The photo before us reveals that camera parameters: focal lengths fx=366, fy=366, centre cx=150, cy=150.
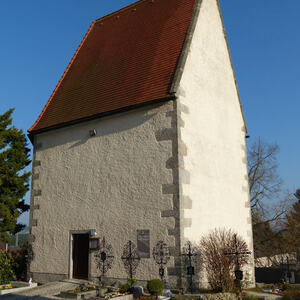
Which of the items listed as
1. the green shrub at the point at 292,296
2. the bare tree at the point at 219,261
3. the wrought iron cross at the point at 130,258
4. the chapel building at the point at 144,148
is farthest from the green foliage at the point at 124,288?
the green shrub at the point at 292,296

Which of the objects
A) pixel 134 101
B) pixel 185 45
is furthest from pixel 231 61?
pixel 134 101

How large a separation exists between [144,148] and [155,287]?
4.04 metres

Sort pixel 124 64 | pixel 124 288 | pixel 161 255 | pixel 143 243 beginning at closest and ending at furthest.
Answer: pixel 124 288, pixel 161 255, pixel 143 243, pixel 124 64

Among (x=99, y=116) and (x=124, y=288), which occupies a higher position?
(x=99, y=116)

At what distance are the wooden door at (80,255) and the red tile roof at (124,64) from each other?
162 inches

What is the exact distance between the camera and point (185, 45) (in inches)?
469

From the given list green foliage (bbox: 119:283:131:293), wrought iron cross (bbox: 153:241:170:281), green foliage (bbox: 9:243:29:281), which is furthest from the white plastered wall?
green foliage (bbox: 9:243:29:281)

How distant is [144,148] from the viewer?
11211mm

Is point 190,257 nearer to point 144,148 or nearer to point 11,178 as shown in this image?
point 144,148

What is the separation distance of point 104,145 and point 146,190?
93.5 inches

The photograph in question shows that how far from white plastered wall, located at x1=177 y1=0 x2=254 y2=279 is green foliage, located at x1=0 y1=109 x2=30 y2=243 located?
25.0ft

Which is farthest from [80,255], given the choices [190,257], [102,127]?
[102,127]

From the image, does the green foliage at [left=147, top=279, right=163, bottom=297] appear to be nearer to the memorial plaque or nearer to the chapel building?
the chapel building

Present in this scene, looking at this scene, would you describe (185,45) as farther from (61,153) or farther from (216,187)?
(61,153)
